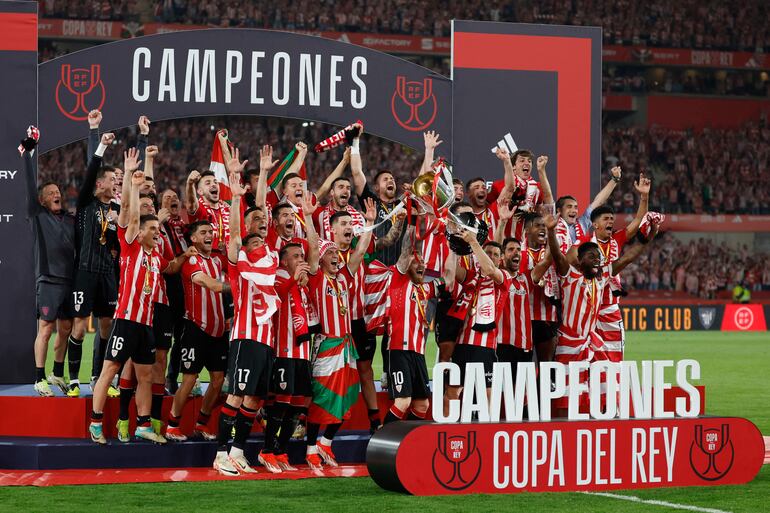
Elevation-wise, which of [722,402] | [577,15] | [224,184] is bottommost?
[722,402]

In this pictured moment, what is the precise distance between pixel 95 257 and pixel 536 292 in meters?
3.72

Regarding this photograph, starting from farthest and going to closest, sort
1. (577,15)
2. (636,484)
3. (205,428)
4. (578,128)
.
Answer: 1. (577,15)
2. (578,128)
3. (205,428)
4. (636,484)

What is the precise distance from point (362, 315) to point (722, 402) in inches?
260

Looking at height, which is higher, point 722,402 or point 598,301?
point 598,301

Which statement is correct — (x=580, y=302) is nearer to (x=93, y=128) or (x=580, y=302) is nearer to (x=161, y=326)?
(x=161, y=326)

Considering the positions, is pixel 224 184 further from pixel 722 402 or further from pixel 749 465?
pixel 722 402

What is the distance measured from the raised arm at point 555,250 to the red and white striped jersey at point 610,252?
41cm

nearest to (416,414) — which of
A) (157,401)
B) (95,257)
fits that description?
(157,401)

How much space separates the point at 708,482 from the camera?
8.15 m

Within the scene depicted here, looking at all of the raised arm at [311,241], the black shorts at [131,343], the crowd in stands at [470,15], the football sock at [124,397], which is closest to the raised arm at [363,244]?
the raised arm at [311,241]

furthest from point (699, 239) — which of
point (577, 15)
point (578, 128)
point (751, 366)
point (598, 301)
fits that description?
point (598, 301)

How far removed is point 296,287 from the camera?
8617mm

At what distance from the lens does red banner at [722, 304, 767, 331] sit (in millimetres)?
31562

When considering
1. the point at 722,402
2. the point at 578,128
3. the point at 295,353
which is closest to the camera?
the point at 295,353
